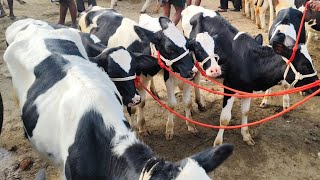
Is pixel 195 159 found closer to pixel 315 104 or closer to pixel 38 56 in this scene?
pixel 38 56

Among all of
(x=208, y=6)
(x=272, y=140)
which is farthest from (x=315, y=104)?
(x=208, y=6)

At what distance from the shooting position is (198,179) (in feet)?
7.65

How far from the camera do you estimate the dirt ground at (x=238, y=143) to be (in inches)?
197

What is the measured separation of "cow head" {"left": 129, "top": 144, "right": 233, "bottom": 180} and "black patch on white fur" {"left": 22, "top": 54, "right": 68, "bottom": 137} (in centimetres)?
157

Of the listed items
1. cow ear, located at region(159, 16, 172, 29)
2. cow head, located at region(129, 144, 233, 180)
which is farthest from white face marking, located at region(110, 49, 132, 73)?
cow head, located at region(129, 144, 233, 180)

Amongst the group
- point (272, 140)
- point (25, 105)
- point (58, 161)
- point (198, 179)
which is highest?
point (198, 179)

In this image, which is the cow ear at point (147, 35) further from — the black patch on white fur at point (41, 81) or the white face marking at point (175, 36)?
the black patch on white fur at point (41, 81)

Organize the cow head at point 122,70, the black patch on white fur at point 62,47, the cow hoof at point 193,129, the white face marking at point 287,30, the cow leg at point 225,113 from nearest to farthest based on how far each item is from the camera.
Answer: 1. the black patch on white fur at point 62,47
2. the cow head at point 122,70
3. the cow leg at point 225,113
4. the cow hoof at point 193,129
5. the white face marking at point 287,30

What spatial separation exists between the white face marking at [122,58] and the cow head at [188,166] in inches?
81.5

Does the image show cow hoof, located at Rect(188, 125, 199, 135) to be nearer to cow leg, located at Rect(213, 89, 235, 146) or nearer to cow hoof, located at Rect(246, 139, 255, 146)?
Answer: cow leg, located at Rect(213, 89, 235, 146)

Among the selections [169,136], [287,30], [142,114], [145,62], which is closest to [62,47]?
[145,62]

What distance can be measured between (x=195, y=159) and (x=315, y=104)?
183 inches

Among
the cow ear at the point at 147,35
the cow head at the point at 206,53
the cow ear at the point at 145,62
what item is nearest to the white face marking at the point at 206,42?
the cow head at the point at 206,53

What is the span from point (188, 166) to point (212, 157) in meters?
0.27
